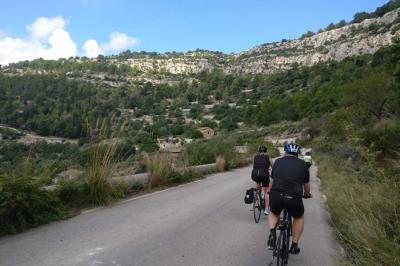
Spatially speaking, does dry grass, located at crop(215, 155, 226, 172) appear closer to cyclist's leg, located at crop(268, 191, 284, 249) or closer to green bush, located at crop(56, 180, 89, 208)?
green bush, located at crop(56, 180, 89, 208)

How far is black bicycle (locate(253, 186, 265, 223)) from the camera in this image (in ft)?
33.8

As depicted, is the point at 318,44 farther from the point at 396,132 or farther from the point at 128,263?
the point at 128,263

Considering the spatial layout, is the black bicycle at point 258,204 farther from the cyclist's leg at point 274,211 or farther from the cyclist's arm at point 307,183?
the cyclist's leg at point 274,211

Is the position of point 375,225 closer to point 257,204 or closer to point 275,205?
point 275,205

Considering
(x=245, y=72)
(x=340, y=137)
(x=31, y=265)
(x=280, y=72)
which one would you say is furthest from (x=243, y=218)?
(x=245, y=72)

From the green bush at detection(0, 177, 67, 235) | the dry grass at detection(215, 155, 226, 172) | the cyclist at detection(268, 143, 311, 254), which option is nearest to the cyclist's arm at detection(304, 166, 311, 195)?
the cyclist at detection(268, 143, 311, 254)

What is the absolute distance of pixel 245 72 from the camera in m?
171

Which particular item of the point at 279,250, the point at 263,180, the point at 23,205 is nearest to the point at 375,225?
the point at 279,250

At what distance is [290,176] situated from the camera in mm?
6191

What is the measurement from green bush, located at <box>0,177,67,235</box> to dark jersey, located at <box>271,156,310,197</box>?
426 cm

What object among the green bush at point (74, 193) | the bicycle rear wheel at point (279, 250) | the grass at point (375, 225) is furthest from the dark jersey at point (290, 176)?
the green bush at point (74, 193)

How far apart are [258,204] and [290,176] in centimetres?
462

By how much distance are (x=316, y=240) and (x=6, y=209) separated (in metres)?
5.52

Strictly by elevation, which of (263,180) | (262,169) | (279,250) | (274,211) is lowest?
(279,250)
